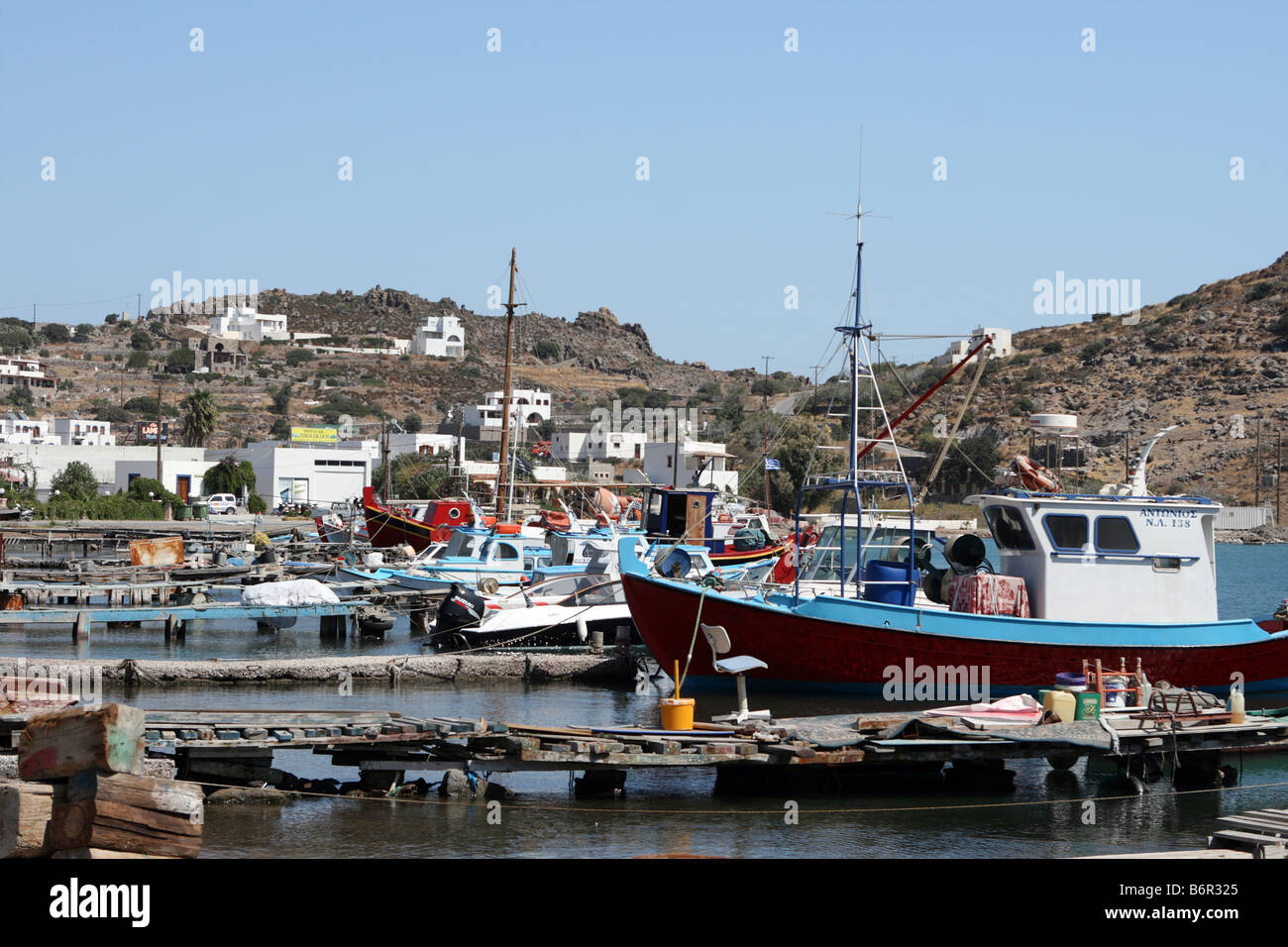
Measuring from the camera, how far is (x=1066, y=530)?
2331 centimetres

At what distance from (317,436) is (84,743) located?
98.4 meters

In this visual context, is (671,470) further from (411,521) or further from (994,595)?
(994,595)

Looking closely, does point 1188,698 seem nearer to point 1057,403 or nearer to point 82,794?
point 82,794

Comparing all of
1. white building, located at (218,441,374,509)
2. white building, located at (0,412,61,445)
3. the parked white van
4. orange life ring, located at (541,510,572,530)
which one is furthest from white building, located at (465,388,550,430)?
orange life ring, located at (541,510,572,530)

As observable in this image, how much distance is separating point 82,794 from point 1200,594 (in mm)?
20105

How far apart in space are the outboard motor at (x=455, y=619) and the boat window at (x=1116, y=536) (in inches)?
547

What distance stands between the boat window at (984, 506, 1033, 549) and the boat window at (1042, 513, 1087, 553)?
0.39 metres

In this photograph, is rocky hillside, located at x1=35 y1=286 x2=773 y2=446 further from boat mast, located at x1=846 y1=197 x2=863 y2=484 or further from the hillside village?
boat mast, located at x1=846 y1=197 x2=863 y2=484

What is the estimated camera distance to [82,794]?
9.53 m

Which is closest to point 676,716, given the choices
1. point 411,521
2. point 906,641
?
point 906,641

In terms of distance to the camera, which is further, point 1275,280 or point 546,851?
point 1275,280

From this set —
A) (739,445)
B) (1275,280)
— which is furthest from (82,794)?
(1275,280)
